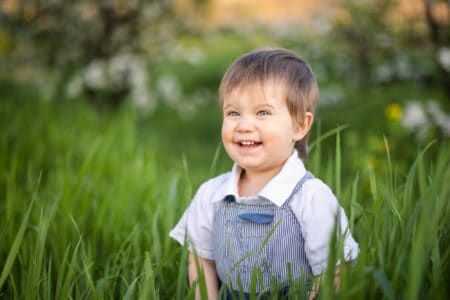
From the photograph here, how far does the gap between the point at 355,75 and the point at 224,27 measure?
2088 millimetres

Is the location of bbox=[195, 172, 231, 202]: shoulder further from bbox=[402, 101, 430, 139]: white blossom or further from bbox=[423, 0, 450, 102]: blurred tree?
bbox=[402, 101, 430, 139]: white blossom

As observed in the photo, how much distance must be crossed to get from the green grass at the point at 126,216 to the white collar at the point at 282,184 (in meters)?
0.15

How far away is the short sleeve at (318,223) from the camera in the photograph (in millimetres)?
1503

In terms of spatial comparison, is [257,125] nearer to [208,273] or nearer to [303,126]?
[303,126]

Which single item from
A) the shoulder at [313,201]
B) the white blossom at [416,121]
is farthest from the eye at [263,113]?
the white blossom at [416,121]

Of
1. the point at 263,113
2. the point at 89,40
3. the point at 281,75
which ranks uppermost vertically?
the point at 89,40

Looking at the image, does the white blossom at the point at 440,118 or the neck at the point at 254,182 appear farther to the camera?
the white blossom at the point at 440,118

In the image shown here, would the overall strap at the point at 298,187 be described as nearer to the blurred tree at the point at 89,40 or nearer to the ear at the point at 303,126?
the ear at the point at 303,126

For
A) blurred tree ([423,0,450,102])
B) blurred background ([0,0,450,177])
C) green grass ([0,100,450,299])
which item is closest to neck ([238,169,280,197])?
green grass ([0,100,450,299])

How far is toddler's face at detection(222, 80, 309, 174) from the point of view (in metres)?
1.59

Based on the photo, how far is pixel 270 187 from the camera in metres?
1.60

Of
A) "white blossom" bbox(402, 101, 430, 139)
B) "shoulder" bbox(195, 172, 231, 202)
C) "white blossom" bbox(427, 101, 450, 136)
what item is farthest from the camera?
"white blossom" bbox(402, 101, 430, 139)

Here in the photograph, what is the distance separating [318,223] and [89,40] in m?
4.59

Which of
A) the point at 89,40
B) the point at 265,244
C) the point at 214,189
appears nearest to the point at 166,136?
the point at 89,40
